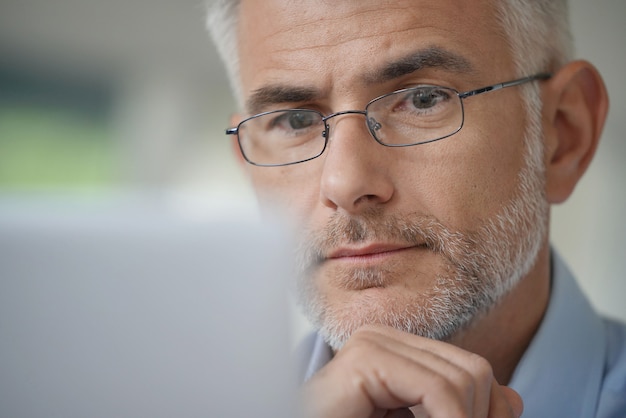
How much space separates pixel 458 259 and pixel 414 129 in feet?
0.81

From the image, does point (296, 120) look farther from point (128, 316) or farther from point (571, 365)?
point (128, 316)

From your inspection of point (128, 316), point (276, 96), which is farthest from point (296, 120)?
point (128, 316)

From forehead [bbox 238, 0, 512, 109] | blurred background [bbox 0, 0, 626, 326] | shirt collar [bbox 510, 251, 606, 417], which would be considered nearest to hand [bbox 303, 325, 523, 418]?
shirt collar [bbox 510, 251, 606, 417]

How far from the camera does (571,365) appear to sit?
1.26m

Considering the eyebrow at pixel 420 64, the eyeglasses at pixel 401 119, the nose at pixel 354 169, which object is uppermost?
the eyebrow at pixel 420 64

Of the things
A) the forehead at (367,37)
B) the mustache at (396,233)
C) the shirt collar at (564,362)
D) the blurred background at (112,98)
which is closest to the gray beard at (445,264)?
the mustache at (396,233)

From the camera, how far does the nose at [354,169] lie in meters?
1.07

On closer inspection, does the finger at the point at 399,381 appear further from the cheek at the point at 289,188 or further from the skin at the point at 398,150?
the cheek at the point at 289,188

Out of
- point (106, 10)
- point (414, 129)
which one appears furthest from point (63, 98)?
point (414, 129)

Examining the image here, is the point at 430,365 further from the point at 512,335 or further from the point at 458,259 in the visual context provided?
the point at 512,335

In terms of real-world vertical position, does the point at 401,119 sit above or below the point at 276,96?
below

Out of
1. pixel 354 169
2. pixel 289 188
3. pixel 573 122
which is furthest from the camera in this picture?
pixel 573 122

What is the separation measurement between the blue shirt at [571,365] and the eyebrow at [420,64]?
560 millimetres

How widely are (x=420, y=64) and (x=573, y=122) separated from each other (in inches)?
16.8
